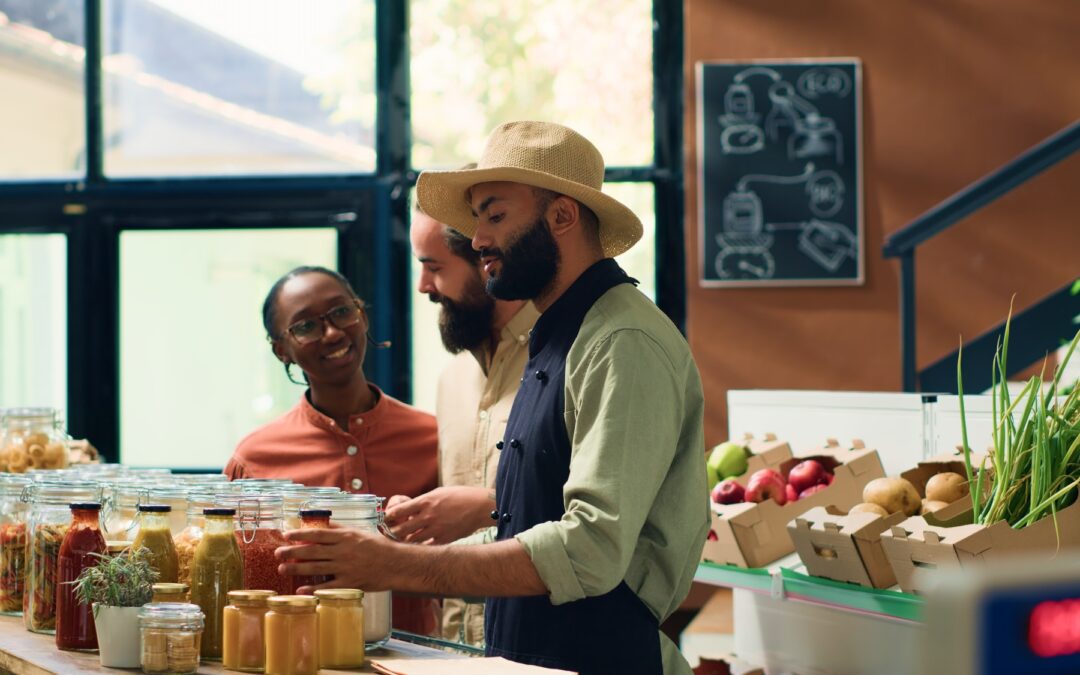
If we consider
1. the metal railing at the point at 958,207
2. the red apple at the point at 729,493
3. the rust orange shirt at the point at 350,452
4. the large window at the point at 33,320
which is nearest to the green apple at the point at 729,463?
the red apple at the point at 729,493

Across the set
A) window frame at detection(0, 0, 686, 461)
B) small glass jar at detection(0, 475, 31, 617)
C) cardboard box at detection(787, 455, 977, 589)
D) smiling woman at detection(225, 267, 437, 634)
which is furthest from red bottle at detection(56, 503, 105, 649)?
window frame at detection(0, 0, 686, 461)

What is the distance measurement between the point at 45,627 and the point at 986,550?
5.38 ft

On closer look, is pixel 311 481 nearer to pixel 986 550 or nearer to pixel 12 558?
pixel 12 558

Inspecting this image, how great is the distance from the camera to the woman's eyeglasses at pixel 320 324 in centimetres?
282

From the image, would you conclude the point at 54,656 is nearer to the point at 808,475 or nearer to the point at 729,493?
the point at 729,493

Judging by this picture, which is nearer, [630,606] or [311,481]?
[630,606]

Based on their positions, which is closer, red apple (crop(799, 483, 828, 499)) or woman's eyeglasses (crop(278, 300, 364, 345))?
woman's eyeglasses (crop(278, 300, 364, 345))

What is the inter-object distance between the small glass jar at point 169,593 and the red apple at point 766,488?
1.55 m

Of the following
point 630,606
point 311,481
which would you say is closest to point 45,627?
point 311,481

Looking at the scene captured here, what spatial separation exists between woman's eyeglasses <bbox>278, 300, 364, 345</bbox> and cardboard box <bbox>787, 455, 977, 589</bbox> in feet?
3.39

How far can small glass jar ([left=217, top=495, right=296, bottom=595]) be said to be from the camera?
191cm

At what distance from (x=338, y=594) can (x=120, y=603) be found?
319mm

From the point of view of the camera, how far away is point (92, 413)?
5500 mm

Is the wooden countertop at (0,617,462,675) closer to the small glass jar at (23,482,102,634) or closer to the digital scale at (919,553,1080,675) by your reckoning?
the small glass jar at (23,482,102,634)
